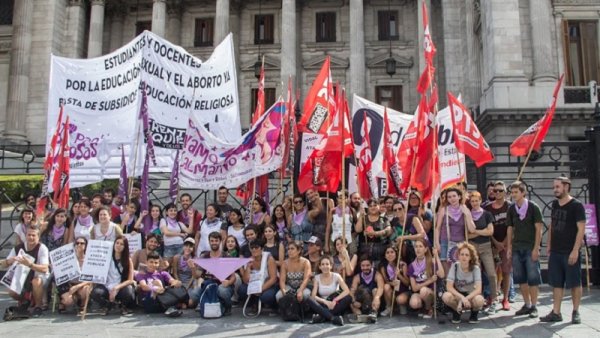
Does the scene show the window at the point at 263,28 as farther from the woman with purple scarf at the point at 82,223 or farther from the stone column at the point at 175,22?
the woman with purple scarf at the point at 82,223

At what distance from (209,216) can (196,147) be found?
1.59m

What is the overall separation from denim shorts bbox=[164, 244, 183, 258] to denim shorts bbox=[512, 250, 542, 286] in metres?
5.55

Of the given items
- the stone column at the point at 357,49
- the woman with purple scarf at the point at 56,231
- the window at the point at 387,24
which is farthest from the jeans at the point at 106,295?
the window at the point at 387,24

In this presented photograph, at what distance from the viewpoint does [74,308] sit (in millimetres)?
8672

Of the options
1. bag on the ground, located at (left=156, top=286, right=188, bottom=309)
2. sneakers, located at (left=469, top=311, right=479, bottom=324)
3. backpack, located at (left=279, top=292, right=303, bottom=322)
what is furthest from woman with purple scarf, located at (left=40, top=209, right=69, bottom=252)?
sneakers, located at (left=469, top=311, right=479, bottom=324)

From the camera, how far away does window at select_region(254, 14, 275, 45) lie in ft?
110

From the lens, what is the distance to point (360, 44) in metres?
30.3

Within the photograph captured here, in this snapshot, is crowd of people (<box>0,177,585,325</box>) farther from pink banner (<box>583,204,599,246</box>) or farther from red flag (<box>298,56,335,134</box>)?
pink banner (<box>583,204,599,246</box>)

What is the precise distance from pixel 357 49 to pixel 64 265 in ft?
80.0

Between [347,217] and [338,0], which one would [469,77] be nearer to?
[338,0]

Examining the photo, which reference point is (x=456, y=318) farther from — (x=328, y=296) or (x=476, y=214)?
(x=328, y=296)

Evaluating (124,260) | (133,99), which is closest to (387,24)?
(133,99)

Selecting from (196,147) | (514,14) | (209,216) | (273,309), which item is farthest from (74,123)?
(514,14)

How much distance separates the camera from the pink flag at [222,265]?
8.24 metres
